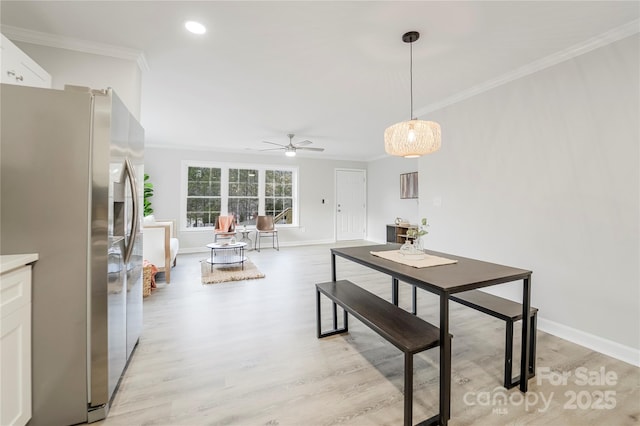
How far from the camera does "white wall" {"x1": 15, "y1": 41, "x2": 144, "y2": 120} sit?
219 centimetres

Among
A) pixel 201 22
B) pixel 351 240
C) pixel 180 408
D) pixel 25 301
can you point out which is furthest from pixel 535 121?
pixel 351 240

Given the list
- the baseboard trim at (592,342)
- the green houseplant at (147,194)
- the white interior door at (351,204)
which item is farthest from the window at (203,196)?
the baseboard trim at (592,342)

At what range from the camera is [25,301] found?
1259 mm

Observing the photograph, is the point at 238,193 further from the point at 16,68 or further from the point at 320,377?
the point at 320,377

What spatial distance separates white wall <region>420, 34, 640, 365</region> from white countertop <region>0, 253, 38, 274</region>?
357 centimetres

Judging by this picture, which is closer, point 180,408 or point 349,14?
point 180,408

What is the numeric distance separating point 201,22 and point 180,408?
99.4 inches

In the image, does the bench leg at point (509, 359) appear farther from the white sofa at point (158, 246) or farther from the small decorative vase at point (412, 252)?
the white sofa at point (158, 246)

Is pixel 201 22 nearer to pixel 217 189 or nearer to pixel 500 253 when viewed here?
pixel 500 253

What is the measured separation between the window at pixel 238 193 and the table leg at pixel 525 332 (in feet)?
19.5

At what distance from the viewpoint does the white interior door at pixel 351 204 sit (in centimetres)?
782

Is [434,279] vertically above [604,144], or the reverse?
[604,144]

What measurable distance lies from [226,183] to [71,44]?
4473mm

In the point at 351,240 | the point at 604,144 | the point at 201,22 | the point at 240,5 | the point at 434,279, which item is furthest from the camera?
the point at 351,240
